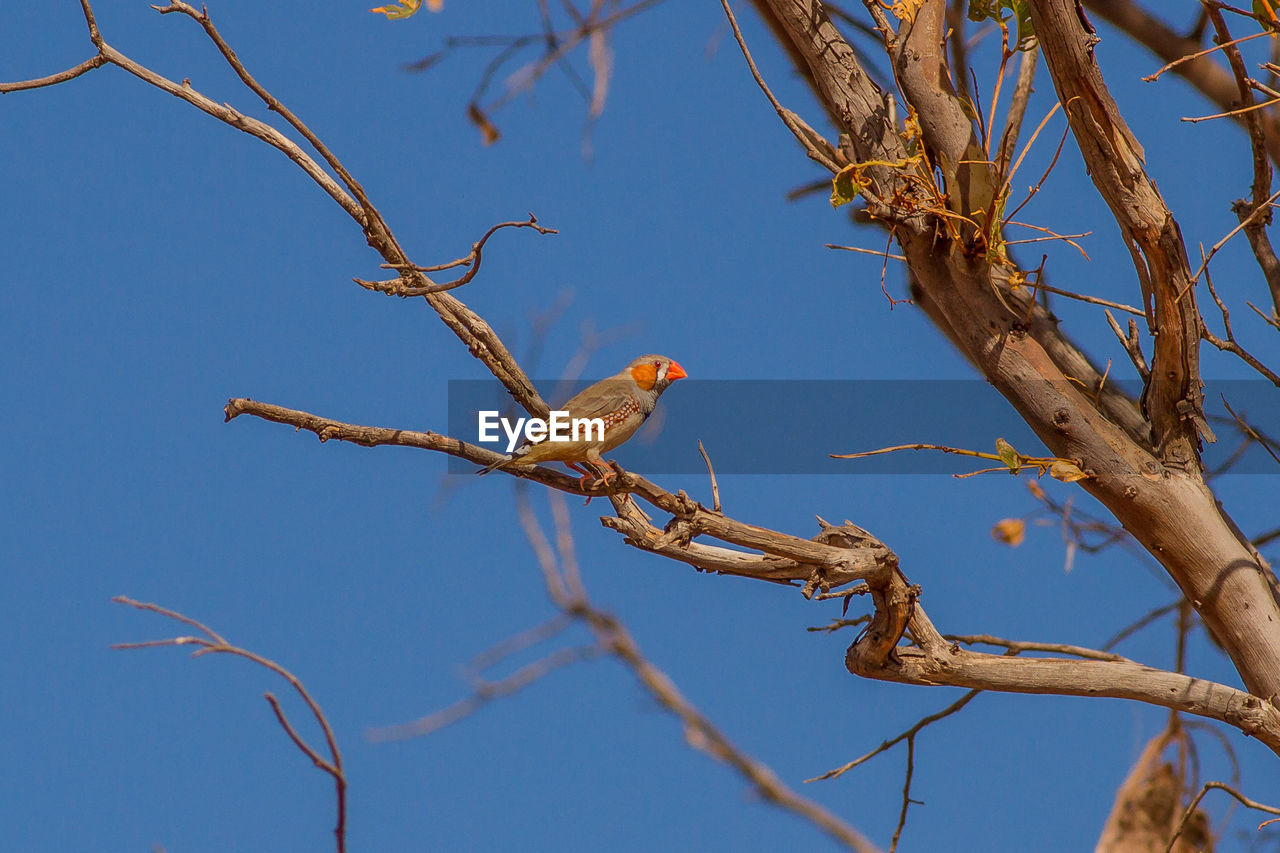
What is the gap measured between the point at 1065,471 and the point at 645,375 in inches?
65.7

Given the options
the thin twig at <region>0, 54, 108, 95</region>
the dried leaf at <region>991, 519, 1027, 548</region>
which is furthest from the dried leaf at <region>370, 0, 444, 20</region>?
the dried leaf at <region>991, 519, 1027, 548</region>

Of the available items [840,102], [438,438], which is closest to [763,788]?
[438,438]

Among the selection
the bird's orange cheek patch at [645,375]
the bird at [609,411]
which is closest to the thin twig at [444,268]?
the bird at [609,411]

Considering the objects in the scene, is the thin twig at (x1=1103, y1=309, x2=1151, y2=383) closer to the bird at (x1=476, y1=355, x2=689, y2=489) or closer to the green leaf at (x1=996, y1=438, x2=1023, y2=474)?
the green leaf at (x1=996, y1=438, x2=1023, y2=474)

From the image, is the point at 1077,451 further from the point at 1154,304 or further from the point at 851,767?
the point at 851,767

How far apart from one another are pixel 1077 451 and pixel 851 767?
126 centimetres

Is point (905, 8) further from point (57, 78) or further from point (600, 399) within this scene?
point (57, 78)

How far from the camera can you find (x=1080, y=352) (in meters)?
3.64

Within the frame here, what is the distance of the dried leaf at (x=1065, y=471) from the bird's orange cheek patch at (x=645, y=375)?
62.0 inches

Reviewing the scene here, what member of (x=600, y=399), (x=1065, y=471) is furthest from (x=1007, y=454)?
(x=600, y=399)

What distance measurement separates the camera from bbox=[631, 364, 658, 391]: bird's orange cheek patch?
14.0ft

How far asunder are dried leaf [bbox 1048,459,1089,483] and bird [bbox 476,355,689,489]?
1310 mm

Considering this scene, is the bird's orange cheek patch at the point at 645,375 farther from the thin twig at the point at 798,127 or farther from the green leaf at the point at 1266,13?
the green leaf at the point at 1266,13

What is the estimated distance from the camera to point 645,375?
14.1ft
